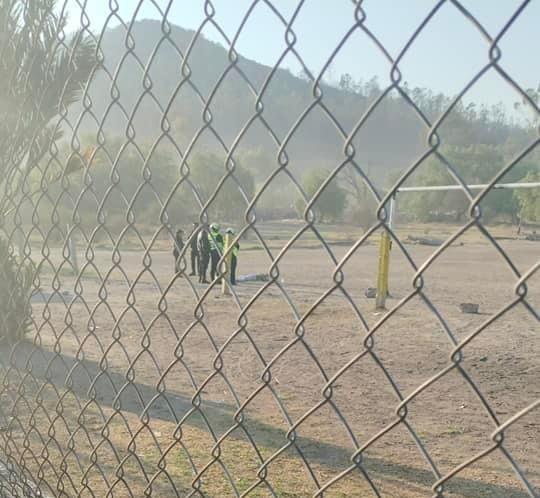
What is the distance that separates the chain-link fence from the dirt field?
0.08ft

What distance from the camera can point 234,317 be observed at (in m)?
9.42

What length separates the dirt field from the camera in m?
1.77

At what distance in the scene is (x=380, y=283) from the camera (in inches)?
379

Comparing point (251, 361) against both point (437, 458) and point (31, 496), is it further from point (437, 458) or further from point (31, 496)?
point (31, 496)

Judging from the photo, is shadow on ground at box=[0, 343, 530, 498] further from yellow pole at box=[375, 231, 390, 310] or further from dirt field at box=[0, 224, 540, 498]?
yellow pole at box=[375, 231, 390, 310]

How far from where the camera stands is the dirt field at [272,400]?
1765 millimetres

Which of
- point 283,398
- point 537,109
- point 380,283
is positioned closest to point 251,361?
point 283,398

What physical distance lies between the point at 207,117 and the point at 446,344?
6670 mm

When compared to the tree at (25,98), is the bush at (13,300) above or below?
below

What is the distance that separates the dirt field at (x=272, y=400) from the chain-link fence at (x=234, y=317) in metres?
0.02

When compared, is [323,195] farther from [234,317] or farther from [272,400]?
[234,317]

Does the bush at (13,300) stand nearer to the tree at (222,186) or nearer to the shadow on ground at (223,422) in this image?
the shadow on ground at (223,422)

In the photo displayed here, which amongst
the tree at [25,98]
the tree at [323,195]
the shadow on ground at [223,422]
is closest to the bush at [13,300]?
the tree at [25,98]

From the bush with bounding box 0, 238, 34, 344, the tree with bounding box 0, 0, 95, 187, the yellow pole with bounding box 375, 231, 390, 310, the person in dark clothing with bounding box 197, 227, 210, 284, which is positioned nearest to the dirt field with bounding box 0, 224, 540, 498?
the bush with bounding box 0, 238, 34, 344
